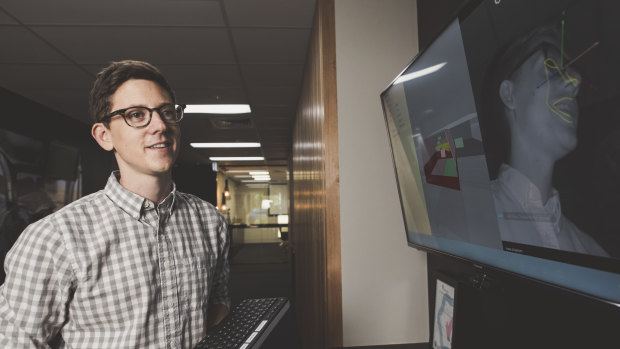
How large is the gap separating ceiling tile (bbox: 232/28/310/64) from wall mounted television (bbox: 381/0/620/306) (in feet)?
5.51

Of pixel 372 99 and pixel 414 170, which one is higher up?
pixel 372 99

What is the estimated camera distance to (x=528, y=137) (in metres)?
0.69

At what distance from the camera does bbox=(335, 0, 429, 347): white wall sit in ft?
5.20

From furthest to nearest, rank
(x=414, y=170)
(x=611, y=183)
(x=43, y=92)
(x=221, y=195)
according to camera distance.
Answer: (x=221, y=195)
(x=43, y=92)
(x=414, y=170)
(x=611, y=183)

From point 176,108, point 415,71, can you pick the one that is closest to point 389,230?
point 415,71

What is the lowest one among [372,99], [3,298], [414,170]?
[3,298]

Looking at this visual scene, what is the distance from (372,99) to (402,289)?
3.05 ft

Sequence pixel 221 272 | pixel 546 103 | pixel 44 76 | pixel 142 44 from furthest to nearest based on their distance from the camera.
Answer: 1. pixel 44 76
2. pixel 142 44
3. pixel 221 272
4. pixel 546 103

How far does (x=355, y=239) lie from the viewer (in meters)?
1.61

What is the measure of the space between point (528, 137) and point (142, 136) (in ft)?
3.19

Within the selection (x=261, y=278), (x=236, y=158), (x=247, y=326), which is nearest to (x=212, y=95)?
(x=247, y=326)

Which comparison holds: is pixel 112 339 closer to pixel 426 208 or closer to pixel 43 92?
pixel 426 208

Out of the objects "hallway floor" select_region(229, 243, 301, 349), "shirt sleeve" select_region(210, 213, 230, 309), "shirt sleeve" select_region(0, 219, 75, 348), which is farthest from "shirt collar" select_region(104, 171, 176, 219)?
"hallway floor" select_region(229, 243, 301, 349)

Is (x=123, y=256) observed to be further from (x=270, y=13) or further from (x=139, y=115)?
(x=270, y=13)
